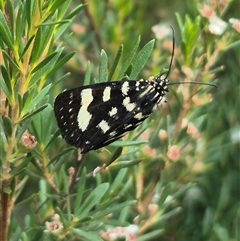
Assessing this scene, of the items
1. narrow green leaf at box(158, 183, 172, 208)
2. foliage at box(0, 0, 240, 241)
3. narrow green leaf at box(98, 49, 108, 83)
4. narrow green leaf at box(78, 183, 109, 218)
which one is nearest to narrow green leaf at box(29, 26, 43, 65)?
foliage at box(0, 0, 240, 241)

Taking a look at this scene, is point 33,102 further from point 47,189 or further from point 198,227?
point 198,227

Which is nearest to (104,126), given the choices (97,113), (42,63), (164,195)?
(97,113)

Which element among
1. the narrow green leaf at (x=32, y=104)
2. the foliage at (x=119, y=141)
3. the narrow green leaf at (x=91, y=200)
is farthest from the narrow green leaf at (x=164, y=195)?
the narrow green leaf at (x=32, y=104)

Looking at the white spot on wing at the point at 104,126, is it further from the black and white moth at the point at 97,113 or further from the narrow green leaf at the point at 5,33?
the narrow green leaf at the point at 5,33

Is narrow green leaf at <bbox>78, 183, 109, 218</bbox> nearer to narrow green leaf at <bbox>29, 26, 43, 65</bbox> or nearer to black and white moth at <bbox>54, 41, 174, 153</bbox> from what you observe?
black and white moth at <bbox>54, 41, 174, 153</bbox>

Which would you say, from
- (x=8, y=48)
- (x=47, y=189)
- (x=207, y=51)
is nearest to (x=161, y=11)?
(x=207, y=51)

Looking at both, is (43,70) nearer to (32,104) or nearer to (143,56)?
(32,104)
